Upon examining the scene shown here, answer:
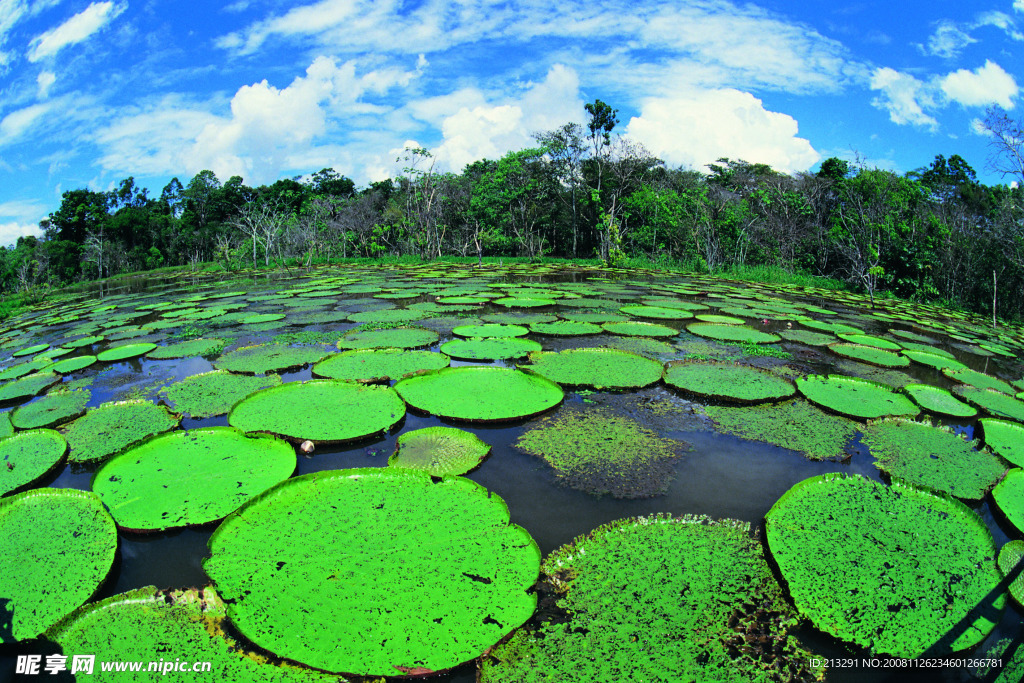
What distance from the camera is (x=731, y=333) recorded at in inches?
233

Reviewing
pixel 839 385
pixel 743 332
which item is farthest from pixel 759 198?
pixel 839 385

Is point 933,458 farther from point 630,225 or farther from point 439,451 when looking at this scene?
point 630,225

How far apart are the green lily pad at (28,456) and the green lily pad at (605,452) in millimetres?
2724

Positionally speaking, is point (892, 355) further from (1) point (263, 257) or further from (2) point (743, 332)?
(1) point (263, 257)

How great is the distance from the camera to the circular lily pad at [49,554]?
1.51 meters

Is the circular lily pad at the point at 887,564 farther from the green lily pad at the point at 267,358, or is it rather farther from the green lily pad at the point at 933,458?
the green lily pad at the point at 267,358

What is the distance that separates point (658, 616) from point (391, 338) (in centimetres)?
441

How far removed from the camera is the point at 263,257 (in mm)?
25609

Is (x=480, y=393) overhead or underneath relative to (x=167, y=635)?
overhead

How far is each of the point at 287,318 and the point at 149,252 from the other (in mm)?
33331

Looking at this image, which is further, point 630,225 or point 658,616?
point 630,225

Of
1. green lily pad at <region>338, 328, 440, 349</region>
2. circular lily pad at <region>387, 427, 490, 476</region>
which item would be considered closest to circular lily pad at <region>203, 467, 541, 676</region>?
Answer: circular lily pad at <region>387, 427, 490, 476</region>

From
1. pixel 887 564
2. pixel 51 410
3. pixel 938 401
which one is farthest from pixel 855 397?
pixel 51 410

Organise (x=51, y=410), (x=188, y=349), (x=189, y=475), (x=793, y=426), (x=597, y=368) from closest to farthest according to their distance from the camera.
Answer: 1. (x=189, y=475)
2. (x=793, y=426)
3. (x=51, y=410)
4. (x=597, y=368)
5. (x=188, y=349)
